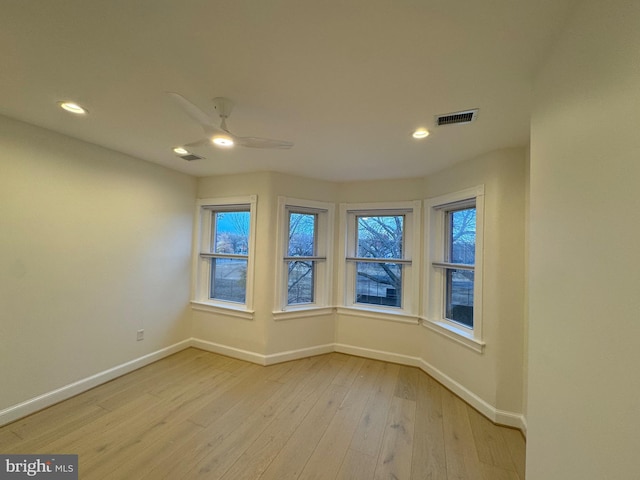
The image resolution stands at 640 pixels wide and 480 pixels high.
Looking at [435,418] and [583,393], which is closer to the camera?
[583,393]

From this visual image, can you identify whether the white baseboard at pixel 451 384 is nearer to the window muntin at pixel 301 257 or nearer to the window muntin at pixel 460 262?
the window muntin at pixel 460 262

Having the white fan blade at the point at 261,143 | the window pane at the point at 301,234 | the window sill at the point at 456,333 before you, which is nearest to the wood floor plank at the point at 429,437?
the window sill at the point at 456,333

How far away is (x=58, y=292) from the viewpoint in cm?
235

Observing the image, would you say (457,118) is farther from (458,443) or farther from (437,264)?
(458,443)

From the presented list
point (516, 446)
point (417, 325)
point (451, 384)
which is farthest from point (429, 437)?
point (417, 325)

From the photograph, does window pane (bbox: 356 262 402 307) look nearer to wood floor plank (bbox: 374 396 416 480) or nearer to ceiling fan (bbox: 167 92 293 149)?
wood floor plank (bbox: 374 396 416 480)

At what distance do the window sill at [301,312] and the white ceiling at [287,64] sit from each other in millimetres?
2078

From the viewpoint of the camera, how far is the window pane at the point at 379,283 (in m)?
3.49

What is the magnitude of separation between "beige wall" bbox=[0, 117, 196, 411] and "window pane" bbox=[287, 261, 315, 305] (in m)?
1.52

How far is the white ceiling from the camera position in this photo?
3.39ft

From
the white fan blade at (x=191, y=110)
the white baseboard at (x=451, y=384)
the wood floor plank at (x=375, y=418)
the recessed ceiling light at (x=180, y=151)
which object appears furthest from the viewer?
the recessed ceiling light at (x=180, y=151)

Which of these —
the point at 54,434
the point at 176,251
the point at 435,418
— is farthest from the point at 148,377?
the point at 435,418

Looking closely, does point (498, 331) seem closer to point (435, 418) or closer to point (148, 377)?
point (435, 418)

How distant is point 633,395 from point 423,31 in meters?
1.39
